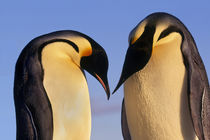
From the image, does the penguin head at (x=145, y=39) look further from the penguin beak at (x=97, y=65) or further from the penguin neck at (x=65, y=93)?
the penguin neck at (x=65, y=93)

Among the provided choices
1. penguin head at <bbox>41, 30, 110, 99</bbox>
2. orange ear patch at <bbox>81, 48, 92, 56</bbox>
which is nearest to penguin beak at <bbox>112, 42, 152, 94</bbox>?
penguin head at <bbox>41, 30, 110, 99</bbox>

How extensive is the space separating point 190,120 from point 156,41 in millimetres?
1205

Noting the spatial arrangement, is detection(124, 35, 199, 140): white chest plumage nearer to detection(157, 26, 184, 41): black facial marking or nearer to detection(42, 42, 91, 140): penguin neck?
detection(157, 26, 184, 41): black facial marking

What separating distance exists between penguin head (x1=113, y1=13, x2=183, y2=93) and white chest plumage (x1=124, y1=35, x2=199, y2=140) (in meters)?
0.11

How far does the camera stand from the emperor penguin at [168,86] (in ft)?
24.3

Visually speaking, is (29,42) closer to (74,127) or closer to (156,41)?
(74,127)

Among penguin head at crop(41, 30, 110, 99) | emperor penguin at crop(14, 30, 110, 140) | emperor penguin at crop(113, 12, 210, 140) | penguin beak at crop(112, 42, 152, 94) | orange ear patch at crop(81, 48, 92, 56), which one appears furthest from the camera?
emperor penguin at crop(113, 12, 210, 140)

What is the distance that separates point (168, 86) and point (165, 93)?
0.11 m

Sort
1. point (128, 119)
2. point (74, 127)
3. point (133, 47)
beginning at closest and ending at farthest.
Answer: point (74, 127) < point (133, 47) < point (128, 119)

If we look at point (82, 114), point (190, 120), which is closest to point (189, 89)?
point (190, 120)

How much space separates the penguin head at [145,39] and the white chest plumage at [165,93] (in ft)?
0.35

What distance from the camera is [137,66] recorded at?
7328 millimetres

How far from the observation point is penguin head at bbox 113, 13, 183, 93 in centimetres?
729

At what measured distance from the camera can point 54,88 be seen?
673 cm
